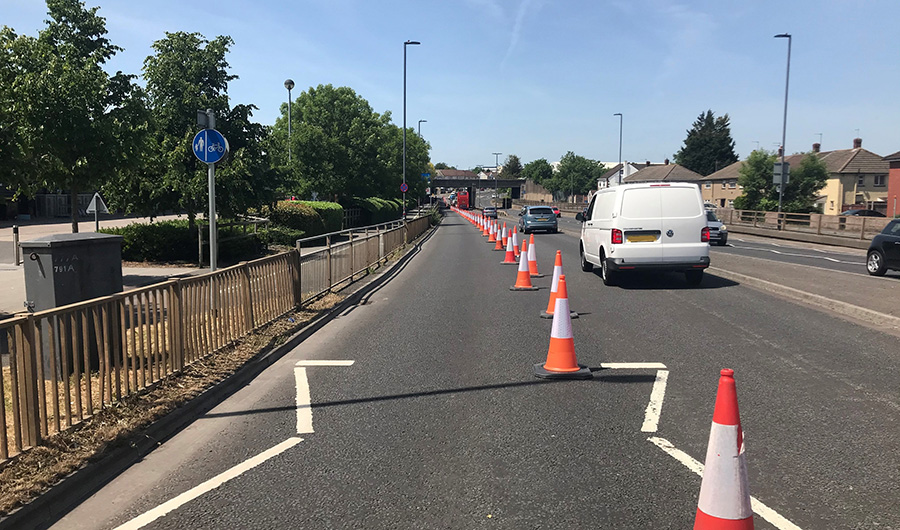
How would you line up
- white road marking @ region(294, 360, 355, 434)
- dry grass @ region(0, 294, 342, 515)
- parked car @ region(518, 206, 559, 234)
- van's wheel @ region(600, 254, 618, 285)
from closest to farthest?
dry grass @ region(0, 294, 342, 515)
white road marking @ region(294, 360, 355, 434)
van's wheel @ region(600, 254, 618, 285)
parked car @ region(518, 206, 559, 234)

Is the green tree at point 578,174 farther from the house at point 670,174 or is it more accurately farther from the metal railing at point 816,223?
the metal railing at point 816,223

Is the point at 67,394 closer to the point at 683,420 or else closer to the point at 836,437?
the point at 683,420

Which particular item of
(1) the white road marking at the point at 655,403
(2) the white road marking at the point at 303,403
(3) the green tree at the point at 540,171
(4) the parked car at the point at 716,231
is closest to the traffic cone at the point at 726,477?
(1) the white road marking at the point at 655,403

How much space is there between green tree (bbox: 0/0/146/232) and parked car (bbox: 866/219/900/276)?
16.7 meters

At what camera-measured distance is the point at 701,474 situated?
4.13m

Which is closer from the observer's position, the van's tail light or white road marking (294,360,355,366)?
white road marking (294,360,355,366)

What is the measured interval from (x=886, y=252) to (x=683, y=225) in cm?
611

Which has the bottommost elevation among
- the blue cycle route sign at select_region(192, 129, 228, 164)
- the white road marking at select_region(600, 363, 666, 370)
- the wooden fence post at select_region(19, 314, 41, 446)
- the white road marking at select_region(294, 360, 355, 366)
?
the white road marking at select_region(294, 360, 355, 366)

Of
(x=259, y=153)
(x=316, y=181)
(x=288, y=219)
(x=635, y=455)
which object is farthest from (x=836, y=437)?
(x=316, y=181)

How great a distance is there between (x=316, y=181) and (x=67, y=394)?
38.9 m

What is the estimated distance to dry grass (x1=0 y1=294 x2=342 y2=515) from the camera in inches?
151

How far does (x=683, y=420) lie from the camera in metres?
5.20

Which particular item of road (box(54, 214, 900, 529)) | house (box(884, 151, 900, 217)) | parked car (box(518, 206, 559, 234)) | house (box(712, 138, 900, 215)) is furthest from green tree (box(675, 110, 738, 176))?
road (box(54, 214, 900, 529))

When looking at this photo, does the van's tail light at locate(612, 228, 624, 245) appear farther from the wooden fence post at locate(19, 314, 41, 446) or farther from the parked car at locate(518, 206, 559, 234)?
the parked car at locate(518, 206, 559, 234)
